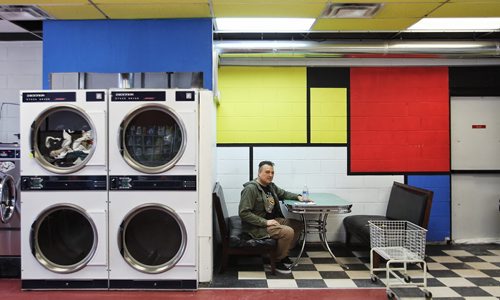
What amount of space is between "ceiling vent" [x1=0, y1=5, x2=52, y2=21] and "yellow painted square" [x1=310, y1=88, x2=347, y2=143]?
144 inches

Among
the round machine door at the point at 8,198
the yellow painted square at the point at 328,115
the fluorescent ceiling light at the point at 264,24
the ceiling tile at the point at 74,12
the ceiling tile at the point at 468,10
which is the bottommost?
the round machine door at the point at 8,198

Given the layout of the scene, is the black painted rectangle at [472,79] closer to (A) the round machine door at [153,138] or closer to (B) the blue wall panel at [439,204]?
(B) the blue wall panel at [439,204]

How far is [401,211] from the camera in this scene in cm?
547

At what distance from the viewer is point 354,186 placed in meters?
6.09

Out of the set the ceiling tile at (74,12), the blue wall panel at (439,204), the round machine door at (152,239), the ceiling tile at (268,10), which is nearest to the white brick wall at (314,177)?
the blue wall panel at (439,204)

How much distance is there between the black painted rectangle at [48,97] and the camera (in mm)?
4148

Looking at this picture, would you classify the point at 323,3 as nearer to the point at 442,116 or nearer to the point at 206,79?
the point at 206,79

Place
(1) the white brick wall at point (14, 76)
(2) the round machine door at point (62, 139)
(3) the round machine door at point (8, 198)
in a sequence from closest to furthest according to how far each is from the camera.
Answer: (2) the round machine door at point (62, 139)
(3) the round machine door at point (8, 198)
(1) the white brick wall at point (14, 76)

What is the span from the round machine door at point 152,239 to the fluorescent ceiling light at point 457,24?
12.3 feet

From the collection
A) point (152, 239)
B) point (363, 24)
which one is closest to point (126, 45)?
point (152, 239)

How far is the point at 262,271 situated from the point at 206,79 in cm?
→ 236

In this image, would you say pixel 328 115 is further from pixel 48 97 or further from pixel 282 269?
pixel 48 97

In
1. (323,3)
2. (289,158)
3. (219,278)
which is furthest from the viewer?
(289,158)

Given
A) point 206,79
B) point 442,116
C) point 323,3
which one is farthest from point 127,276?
point 442,116
